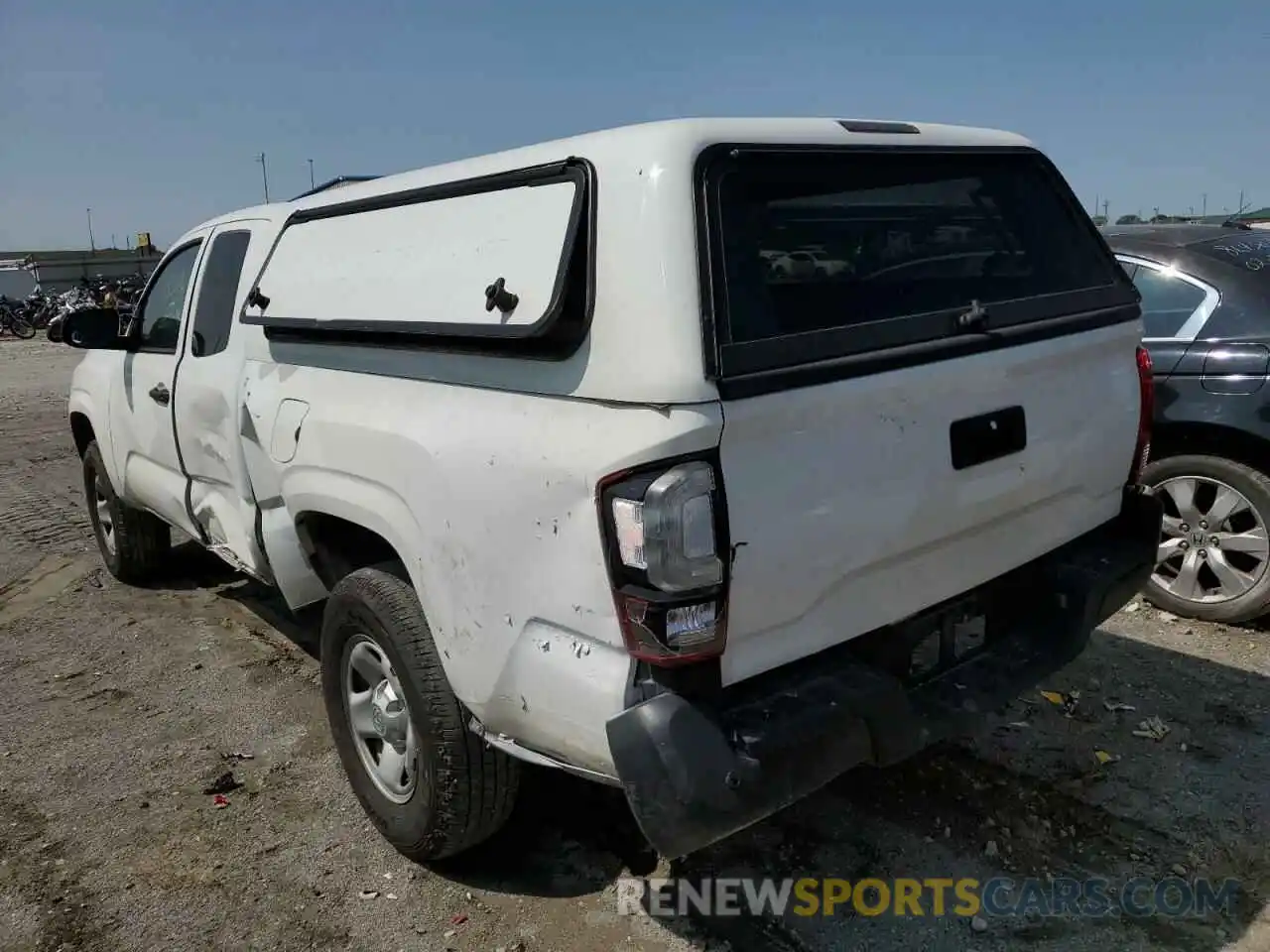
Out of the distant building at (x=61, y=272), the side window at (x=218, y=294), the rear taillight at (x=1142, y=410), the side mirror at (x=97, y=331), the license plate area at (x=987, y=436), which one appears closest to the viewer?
the license plate area at (x=987, y=436)

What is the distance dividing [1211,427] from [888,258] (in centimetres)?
254

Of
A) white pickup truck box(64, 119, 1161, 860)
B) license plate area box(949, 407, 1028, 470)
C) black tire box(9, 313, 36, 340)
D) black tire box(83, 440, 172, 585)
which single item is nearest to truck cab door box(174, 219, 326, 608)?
white pickup truck box(64, 119, 1161, 860)

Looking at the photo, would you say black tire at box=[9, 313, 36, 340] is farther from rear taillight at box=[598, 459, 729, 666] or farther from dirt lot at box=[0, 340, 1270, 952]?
rear taillight at box=[598, 459, 729, 666]

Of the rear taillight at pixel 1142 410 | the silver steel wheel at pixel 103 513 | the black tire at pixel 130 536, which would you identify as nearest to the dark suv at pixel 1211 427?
the rear taillight at pixel 1142 410

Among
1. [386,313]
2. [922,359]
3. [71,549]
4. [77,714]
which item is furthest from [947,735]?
[71,549]

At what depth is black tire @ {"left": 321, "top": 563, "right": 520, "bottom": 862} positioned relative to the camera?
272cm

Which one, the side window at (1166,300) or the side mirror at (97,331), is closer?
the side window at (1166,300)

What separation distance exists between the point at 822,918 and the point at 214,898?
1745mm

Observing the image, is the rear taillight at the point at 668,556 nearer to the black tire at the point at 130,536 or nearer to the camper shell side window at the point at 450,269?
the camper shell side window at the point at 450,269

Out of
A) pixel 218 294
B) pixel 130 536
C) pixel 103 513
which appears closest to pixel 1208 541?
pixel 218 294

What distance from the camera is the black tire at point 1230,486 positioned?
14.1 ft

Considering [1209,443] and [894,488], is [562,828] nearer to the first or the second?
[894,488]

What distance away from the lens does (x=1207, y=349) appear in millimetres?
4414

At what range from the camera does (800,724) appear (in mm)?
2234
